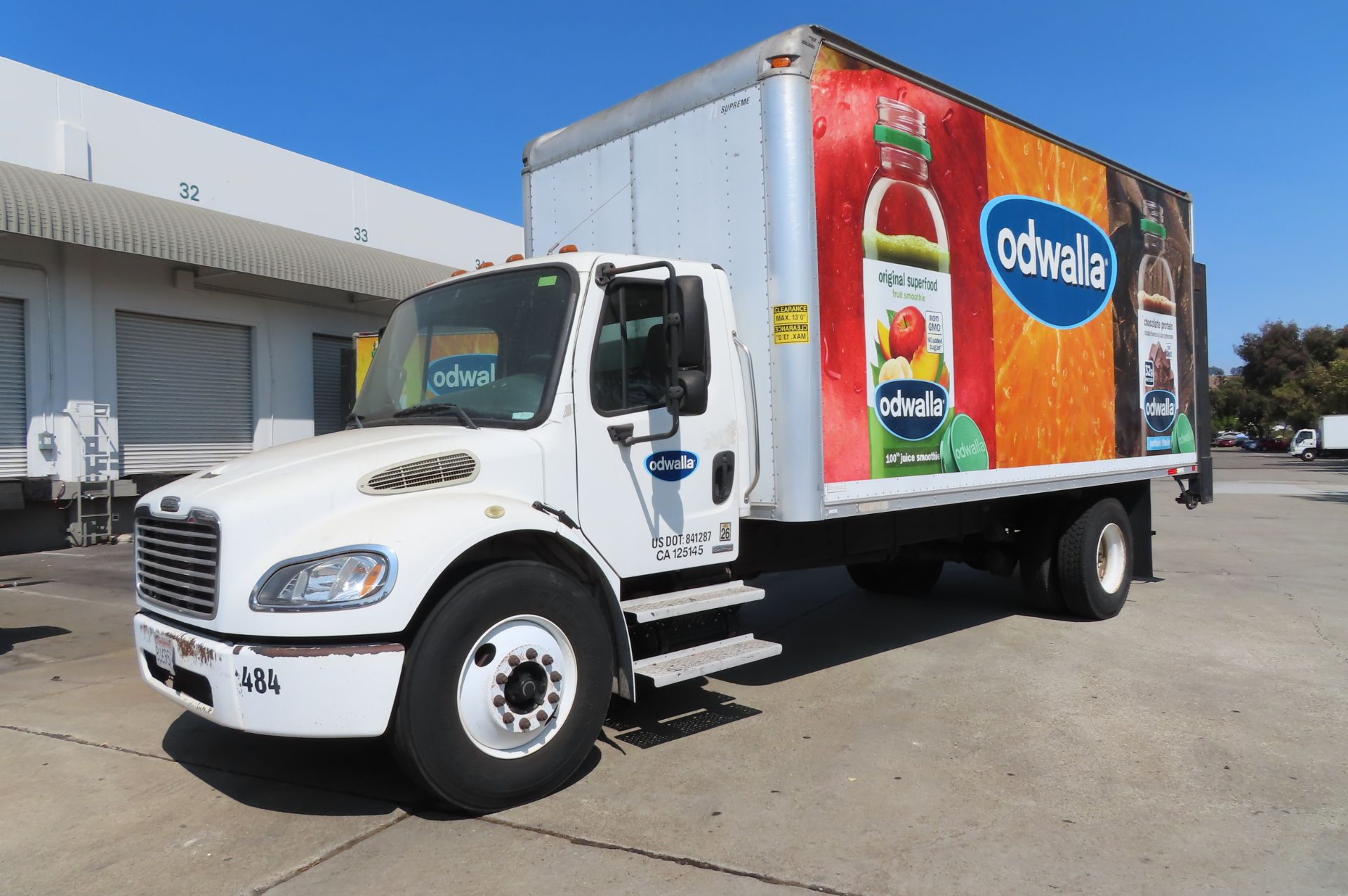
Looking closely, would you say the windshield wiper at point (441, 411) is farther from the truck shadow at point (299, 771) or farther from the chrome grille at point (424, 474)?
the truck shadow at point (299, 771)

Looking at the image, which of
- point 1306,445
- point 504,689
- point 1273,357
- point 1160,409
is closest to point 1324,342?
point 1273,357

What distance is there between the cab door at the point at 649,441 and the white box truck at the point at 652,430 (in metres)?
0.01

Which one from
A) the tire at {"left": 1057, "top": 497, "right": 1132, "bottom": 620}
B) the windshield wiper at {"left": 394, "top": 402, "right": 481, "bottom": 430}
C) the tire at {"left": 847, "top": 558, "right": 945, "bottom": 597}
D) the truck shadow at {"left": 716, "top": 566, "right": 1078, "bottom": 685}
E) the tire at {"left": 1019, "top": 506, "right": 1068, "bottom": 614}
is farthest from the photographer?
the tire at {"left": 847, "top": 558, "right": 945, "bottom": 597}

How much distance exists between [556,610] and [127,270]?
13630 millimetres

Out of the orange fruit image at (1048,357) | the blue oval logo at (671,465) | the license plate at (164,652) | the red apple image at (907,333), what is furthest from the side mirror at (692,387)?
the orange fruit image at (1048,357)

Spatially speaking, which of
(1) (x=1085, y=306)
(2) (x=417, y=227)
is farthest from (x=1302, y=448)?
(1) (x=1085, y=306)

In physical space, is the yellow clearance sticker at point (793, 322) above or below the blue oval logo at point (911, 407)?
above

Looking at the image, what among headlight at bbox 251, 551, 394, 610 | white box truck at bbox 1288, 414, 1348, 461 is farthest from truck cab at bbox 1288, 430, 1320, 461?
headlight at bbox 251, 551, 394, 610

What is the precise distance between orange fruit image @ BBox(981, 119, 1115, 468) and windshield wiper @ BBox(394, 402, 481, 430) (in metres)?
3.84

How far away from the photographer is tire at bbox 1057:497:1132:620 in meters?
7.99

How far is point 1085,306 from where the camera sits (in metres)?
7.71

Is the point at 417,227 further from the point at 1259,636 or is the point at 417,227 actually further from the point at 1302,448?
the point at 1302,448

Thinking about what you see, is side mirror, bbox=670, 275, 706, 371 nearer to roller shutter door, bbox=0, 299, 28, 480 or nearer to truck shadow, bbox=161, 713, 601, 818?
truck shadow, bbox=161, 713, 601, 818

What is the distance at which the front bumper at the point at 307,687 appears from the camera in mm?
3566
